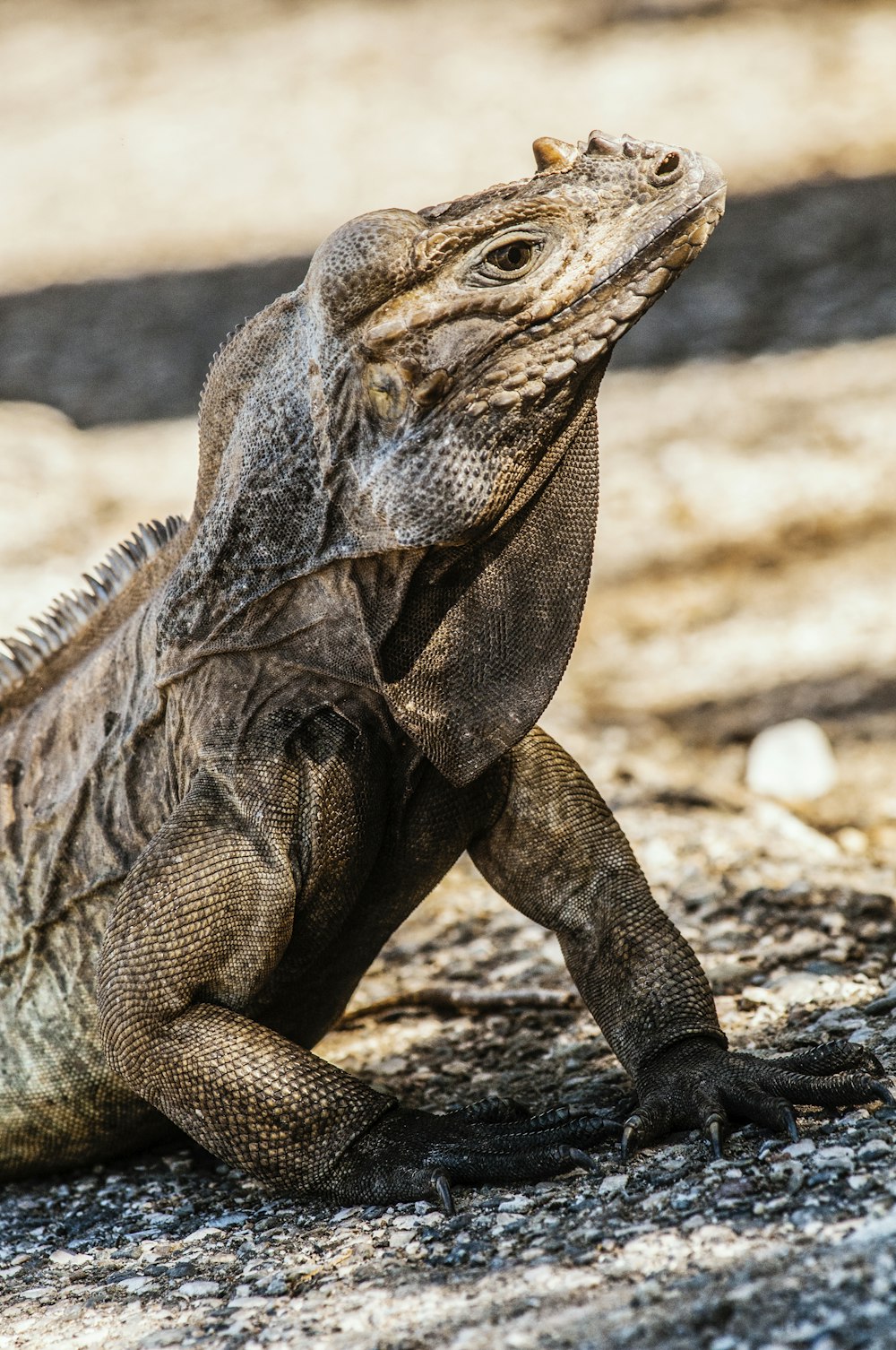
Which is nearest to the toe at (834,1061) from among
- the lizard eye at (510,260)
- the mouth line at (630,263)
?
the mouth line at (630,263)

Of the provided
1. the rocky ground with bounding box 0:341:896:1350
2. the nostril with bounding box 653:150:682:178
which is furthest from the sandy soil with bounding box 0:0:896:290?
the nostril with bounding box 653:150:682:178

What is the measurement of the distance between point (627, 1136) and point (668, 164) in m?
2.25

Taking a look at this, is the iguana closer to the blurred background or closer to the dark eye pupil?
the dark eye pupil

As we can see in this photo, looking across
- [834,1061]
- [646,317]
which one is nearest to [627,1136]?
[834,1061]

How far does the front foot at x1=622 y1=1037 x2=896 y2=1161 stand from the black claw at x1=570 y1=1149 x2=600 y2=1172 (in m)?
0.08

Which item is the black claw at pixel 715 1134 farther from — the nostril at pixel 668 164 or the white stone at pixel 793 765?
the white stone at pixel 793 765

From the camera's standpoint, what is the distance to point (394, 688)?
3779 mm

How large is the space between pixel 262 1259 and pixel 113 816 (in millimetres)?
1305

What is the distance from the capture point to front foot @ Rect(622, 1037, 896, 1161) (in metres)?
3.55

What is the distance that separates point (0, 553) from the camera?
836 centimetres

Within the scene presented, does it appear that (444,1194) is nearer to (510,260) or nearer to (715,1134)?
(715,1134)

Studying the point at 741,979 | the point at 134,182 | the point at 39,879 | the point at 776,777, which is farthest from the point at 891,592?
the point at 134,182

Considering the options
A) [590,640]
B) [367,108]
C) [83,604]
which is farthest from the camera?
[367,108]

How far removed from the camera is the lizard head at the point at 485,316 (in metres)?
3.53
